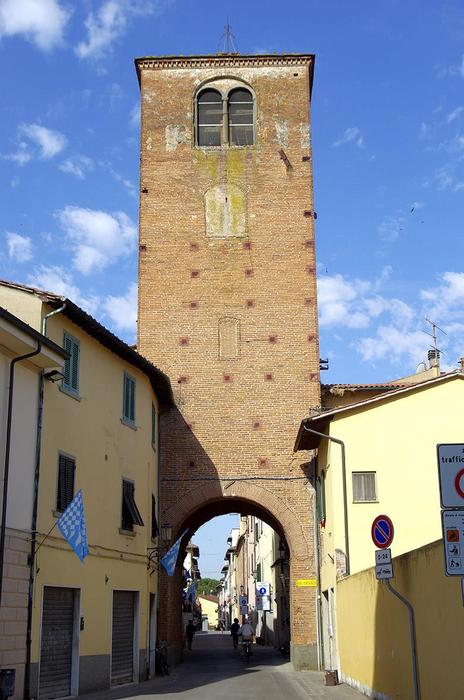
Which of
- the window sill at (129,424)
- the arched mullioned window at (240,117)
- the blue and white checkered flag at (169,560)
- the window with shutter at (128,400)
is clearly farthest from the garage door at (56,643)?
the arched mullioned window at (240,117)

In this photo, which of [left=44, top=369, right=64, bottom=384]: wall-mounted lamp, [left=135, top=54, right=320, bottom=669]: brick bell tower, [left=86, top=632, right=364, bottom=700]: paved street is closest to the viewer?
[left=44, top=369, right=64, bottom=384]: wall-mounted lamp

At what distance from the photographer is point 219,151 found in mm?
29141

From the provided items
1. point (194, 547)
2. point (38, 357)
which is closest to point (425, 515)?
point (38, 357)

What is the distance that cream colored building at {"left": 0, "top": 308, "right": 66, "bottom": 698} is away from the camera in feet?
48.1

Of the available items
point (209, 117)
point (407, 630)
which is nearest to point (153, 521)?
point (407, 630)

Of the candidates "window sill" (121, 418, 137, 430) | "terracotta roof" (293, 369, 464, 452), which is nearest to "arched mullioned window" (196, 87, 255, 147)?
"terracotta roof" (293, 369, 464, 452)

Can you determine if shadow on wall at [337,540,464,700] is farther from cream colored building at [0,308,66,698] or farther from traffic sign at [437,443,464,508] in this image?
cream colored building at [0,308,66,698]

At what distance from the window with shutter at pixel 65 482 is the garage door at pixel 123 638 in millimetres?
4003

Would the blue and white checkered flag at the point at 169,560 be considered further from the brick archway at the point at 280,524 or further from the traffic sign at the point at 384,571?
the traffic sign at the point at 384,571

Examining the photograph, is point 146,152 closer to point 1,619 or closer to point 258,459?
point 258,459

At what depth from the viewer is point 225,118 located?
97.0ft

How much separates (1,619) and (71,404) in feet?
16.4

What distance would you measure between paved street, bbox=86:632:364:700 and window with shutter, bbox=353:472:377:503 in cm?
449

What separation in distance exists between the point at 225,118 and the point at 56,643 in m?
19.1
